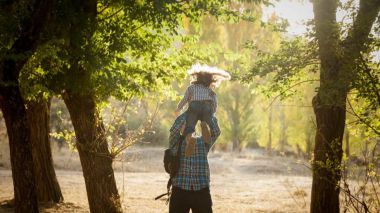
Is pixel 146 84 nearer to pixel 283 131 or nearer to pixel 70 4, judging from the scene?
pixel 70 4

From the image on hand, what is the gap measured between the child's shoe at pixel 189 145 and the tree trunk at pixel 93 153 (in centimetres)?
297

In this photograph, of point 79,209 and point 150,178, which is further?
point 150,178

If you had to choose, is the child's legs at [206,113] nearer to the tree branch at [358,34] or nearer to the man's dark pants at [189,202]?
the man's dark pants at [189,202]

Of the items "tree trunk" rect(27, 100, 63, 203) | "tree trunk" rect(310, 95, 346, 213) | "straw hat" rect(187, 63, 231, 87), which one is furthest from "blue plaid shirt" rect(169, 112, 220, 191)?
"tree trunk" rect(27, 100, 63, 203)

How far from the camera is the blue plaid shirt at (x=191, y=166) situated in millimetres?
4211

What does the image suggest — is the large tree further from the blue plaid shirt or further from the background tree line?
the blue plaid shirt

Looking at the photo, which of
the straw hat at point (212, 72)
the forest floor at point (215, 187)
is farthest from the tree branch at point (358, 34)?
the straw hat at point (212, 72)

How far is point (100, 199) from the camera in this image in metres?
7.00

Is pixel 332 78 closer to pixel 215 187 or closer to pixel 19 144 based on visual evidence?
pixel 19 144

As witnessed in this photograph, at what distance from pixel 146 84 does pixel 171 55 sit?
0.68 m

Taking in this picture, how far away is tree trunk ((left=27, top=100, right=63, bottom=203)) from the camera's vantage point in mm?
9180

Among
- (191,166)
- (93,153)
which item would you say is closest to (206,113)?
(191,166)

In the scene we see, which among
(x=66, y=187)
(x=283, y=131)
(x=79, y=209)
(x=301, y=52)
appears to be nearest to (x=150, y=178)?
(x=66, y=187)

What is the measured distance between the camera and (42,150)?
30.3 ft
